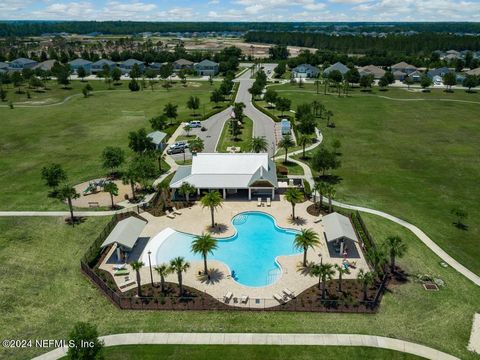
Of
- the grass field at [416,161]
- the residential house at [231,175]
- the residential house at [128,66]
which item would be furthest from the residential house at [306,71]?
the residential house at [231,175]

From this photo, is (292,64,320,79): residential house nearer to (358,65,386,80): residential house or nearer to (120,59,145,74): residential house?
(358,65,386,80): residential house

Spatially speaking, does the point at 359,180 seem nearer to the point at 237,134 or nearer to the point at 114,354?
the point at 237,134

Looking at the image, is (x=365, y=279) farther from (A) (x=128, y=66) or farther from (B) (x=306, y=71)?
(A) (x=128, y=66)

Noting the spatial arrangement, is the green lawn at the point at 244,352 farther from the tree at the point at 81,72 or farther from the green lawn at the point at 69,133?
the tree at the point at 81,72

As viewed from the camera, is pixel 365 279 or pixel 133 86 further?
pixel 133 86

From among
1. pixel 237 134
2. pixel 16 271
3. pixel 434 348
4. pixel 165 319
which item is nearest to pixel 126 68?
pixel 237 134

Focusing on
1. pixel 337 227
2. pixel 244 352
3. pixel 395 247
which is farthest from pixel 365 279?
pixel 244 352
